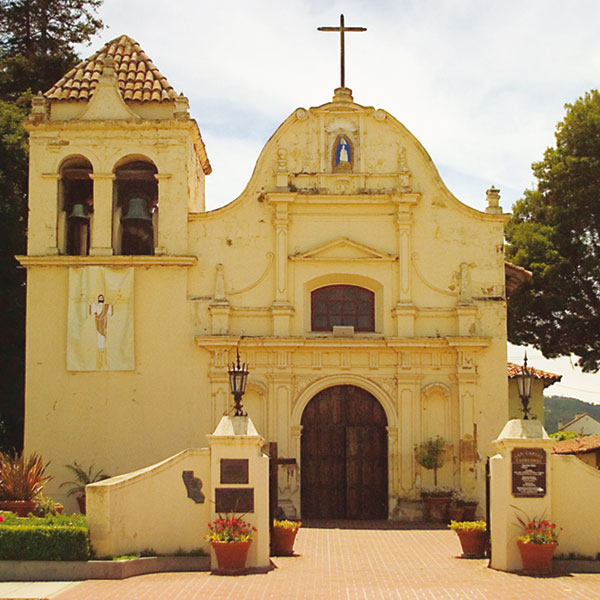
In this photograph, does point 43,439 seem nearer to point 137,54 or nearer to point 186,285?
point 186,285

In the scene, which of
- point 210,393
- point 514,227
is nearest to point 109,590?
point 210,393

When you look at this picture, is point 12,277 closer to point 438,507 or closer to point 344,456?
point 344,456

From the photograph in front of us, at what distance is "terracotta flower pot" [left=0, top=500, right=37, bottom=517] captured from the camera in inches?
743

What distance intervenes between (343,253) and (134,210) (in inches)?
221

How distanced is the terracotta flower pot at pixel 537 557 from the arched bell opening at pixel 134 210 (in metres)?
13.3

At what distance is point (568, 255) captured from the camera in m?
33.1

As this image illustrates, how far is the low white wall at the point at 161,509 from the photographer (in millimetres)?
16906

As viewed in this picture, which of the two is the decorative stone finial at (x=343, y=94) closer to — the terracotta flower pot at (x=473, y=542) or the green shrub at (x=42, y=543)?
the terracotta flower pot at (x=473, y=542)

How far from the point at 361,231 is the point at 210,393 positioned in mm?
5715

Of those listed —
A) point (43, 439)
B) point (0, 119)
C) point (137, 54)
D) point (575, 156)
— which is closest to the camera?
point (43, 439)

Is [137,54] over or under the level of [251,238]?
over

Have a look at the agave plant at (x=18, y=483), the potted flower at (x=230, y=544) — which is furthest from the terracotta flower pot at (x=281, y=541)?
the agave plant at (x=18, y=483)

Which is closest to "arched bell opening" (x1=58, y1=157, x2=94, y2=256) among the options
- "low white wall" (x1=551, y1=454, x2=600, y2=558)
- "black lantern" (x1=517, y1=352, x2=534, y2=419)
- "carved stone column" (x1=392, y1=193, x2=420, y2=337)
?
"carved stone column" (x1=392, y1=193, x2=420, y2=337)

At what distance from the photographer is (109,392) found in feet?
79.3
